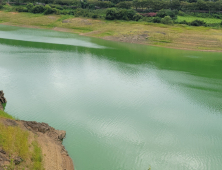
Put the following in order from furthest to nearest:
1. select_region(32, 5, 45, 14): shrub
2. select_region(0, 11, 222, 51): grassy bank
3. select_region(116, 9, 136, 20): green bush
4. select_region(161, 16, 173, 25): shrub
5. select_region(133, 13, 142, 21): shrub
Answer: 1. select_region(32, 5, 45, 14): shrub
2. select_region(133, 13, 142, 21): shrub
3. select_region(116, 9, 136, 20): green bush
4. select_region(161, 16, 173, 25): shrub
5. select_region(0, 11, 222, 51): grassy bank

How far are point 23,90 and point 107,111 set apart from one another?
7.84 m

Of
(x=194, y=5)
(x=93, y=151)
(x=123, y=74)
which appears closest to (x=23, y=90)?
(x=93, y=151)

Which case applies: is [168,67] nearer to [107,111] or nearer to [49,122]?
[107,111]

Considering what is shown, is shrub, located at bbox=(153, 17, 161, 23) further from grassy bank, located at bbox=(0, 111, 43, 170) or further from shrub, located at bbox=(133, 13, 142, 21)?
grassy bank, located at bbox=(0, 111, 43, 170)

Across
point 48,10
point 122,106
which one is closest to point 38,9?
point 48,10

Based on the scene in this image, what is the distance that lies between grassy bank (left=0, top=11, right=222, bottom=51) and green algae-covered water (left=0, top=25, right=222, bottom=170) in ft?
52.4

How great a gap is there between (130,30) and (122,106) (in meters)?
38.5

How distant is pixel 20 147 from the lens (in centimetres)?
926

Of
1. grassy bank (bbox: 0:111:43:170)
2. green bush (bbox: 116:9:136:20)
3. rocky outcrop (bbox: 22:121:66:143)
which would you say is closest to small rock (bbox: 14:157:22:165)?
grassy bank (bbox: 0:111:43:170)

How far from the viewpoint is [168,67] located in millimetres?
29891

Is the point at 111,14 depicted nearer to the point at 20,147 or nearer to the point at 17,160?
the point at 20,147

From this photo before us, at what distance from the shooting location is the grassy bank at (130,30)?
148 ft

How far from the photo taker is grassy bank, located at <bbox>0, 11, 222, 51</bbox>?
148ft

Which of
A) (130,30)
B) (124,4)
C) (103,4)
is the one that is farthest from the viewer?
(103,4)
